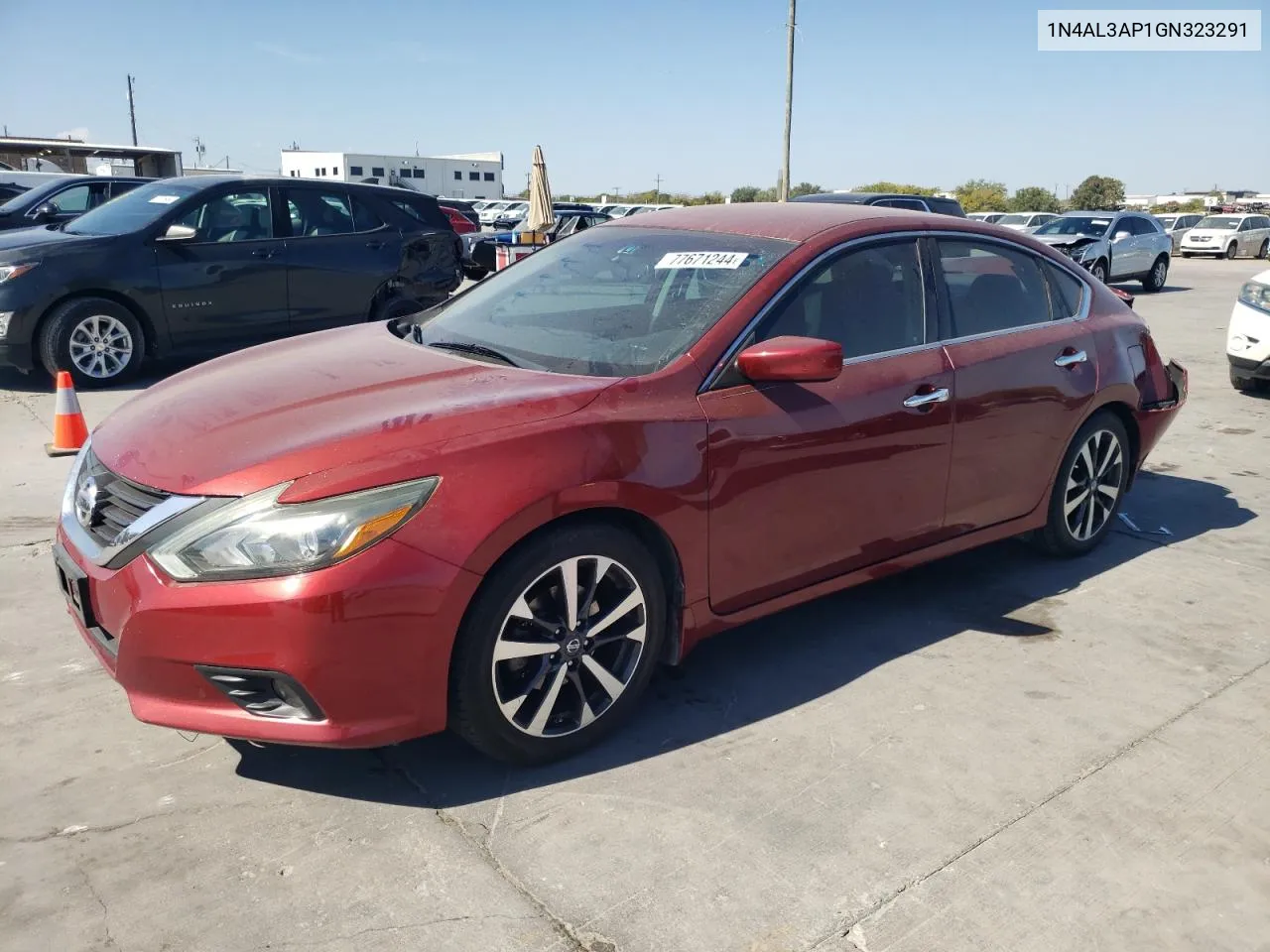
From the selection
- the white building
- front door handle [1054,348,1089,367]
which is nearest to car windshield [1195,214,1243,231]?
front door handle [1054,348,1089,367]

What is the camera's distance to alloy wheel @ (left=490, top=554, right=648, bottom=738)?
9.42ft

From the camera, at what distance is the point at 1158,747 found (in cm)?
324

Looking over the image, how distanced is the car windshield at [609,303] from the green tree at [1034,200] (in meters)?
60.2

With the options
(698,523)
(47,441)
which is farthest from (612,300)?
(47,441)

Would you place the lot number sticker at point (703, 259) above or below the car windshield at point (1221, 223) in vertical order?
below

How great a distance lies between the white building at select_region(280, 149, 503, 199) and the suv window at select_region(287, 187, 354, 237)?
233ft

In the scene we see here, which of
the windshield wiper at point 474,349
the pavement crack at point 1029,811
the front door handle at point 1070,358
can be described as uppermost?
the windshield wiper at point 474,349

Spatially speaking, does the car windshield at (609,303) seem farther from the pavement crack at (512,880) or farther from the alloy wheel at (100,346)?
the alloy wheel at (100,346)

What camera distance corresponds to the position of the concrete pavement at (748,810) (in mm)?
2414

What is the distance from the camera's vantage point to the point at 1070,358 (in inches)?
175

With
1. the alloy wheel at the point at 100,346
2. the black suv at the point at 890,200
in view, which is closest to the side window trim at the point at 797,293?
the alloy wheel at the point at 100,346

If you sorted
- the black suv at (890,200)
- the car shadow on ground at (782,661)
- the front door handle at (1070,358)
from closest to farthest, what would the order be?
1. the car shadow on ground at (782,661)
2. the front door handle at (1070,358)
3. the black suv at (890,200)

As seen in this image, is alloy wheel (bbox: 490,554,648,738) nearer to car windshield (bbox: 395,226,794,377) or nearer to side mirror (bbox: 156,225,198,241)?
car windshield (bbox: 395,226,794,377)

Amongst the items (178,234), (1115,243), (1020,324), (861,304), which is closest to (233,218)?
(178,234)
